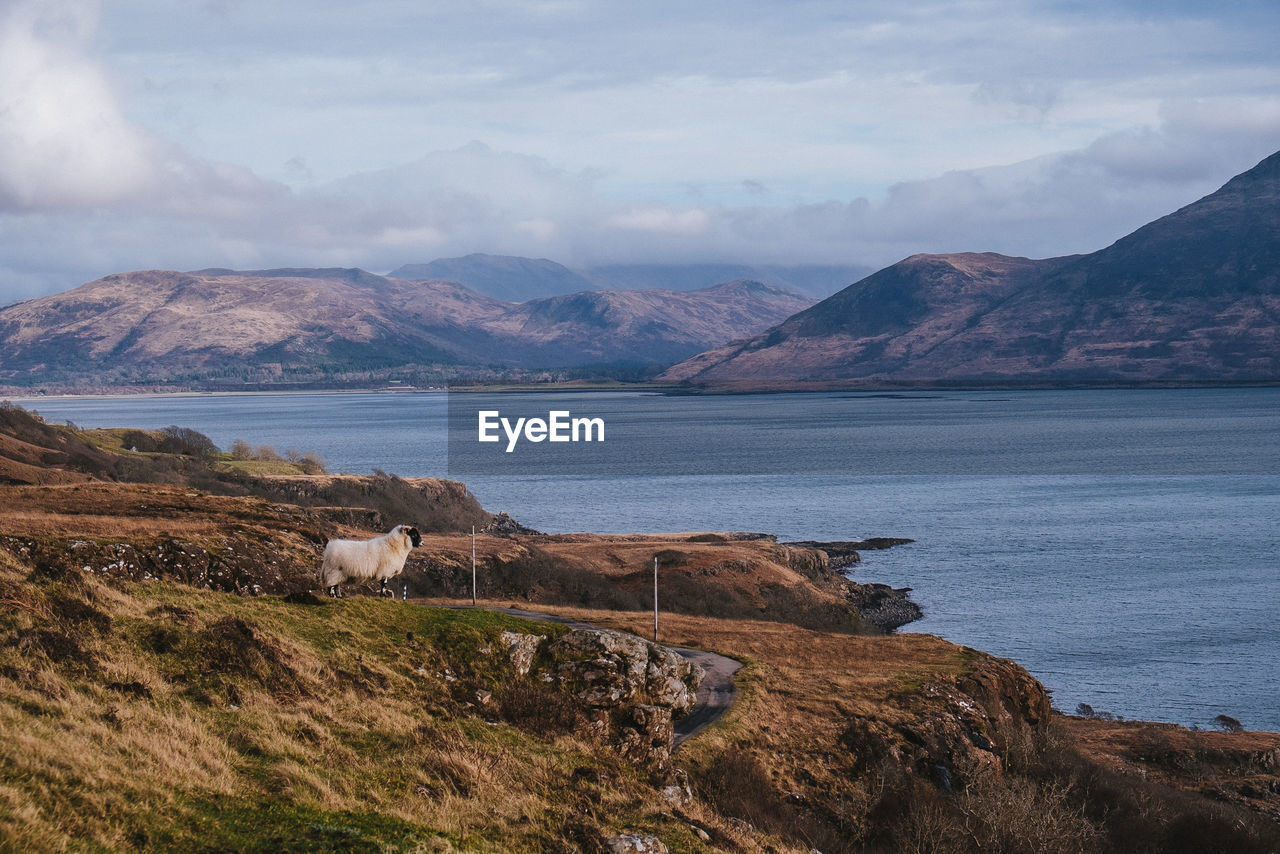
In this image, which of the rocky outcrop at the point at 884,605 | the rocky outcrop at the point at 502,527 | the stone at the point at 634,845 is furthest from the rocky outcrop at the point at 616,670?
the rocky outcrop at the point at 502,527

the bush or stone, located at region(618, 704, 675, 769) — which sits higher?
A: the bush

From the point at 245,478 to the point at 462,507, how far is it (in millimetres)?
17919

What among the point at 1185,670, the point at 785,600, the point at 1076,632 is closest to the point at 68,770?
the point at 785,600

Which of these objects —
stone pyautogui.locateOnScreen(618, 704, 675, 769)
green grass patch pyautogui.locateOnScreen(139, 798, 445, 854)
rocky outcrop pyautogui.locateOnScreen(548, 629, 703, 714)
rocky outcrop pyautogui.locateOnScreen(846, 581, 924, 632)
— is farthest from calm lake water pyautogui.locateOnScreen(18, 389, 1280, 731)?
green grass patch pyautogui.locateOnScreen(139, 798, 445, 854)

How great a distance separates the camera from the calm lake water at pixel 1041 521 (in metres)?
52.7

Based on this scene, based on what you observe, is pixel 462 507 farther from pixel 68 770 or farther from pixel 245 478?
pixel 68 770

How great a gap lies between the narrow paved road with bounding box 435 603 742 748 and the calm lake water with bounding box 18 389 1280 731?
23.2 metres

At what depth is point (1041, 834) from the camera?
2030cm

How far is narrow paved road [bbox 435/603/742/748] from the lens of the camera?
962 inches

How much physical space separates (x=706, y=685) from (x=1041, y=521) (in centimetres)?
7762

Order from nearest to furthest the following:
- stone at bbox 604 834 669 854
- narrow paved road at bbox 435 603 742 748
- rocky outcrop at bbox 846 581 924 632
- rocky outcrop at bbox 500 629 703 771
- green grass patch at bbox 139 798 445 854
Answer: green grass patch at bbox 139 798 445 854
stone at bbox 604 834 669 854
rocky outcrop at bbox 500 629 703 771
narrow paved road at bbox 435 603 742 748
rocky outcrop at bbox 846 581 924 632

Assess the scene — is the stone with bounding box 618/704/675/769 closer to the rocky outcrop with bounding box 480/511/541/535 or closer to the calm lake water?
the calm lake water

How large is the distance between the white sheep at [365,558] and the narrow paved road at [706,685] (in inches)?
98.7

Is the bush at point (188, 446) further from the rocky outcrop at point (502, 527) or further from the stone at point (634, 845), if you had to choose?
the stone at point (634, 845)
